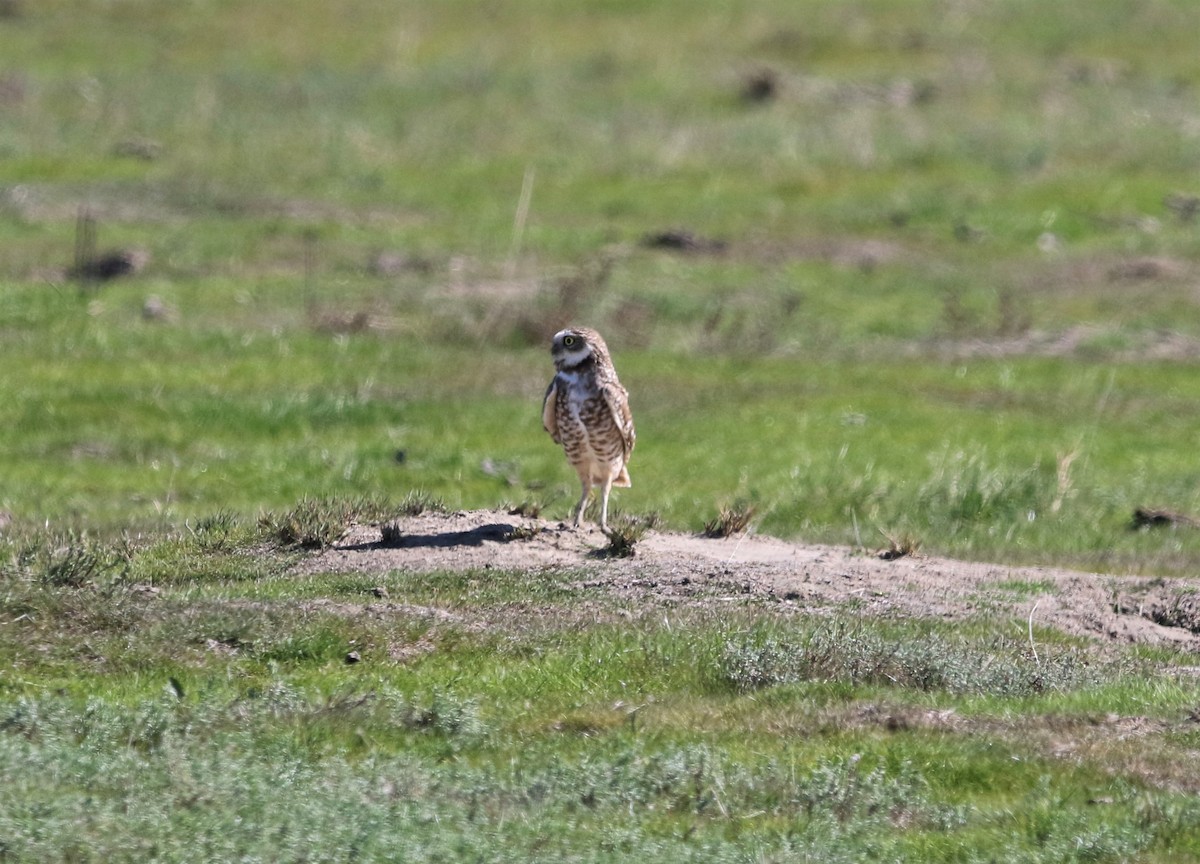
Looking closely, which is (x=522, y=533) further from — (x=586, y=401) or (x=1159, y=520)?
(x=1159, y=520)

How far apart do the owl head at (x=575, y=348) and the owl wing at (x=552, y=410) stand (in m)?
0.19

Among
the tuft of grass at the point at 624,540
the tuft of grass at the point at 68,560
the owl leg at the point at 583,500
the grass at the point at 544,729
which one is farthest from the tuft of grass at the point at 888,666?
the tuft of grass at the point at 68,560

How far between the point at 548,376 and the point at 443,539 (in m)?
10.0

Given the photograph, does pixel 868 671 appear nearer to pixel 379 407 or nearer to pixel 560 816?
pixel 560 816

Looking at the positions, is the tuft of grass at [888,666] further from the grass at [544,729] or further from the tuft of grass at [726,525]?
the tuft of grass at [726,525]

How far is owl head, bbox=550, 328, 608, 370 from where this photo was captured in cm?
1388

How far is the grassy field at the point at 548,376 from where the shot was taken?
9.98 m

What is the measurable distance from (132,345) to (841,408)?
8.05 m

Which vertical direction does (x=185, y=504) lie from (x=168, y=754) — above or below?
below

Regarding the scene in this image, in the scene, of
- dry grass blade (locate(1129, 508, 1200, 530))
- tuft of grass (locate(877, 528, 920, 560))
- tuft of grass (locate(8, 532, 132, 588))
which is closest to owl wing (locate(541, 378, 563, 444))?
tuft of grass (locate(877, 528, 920, 560))

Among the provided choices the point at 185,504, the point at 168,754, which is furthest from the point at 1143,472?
the point at 168,754

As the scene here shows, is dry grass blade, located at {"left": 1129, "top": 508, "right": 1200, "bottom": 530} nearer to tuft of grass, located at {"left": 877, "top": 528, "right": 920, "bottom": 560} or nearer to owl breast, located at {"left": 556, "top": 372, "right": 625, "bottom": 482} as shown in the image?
tuft of grass, located at {"left": 877, "top": 528, "right": 920, "bottom": 560}

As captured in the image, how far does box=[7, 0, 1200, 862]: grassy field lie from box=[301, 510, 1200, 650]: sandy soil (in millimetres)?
415

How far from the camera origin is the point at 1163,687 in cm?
1186
